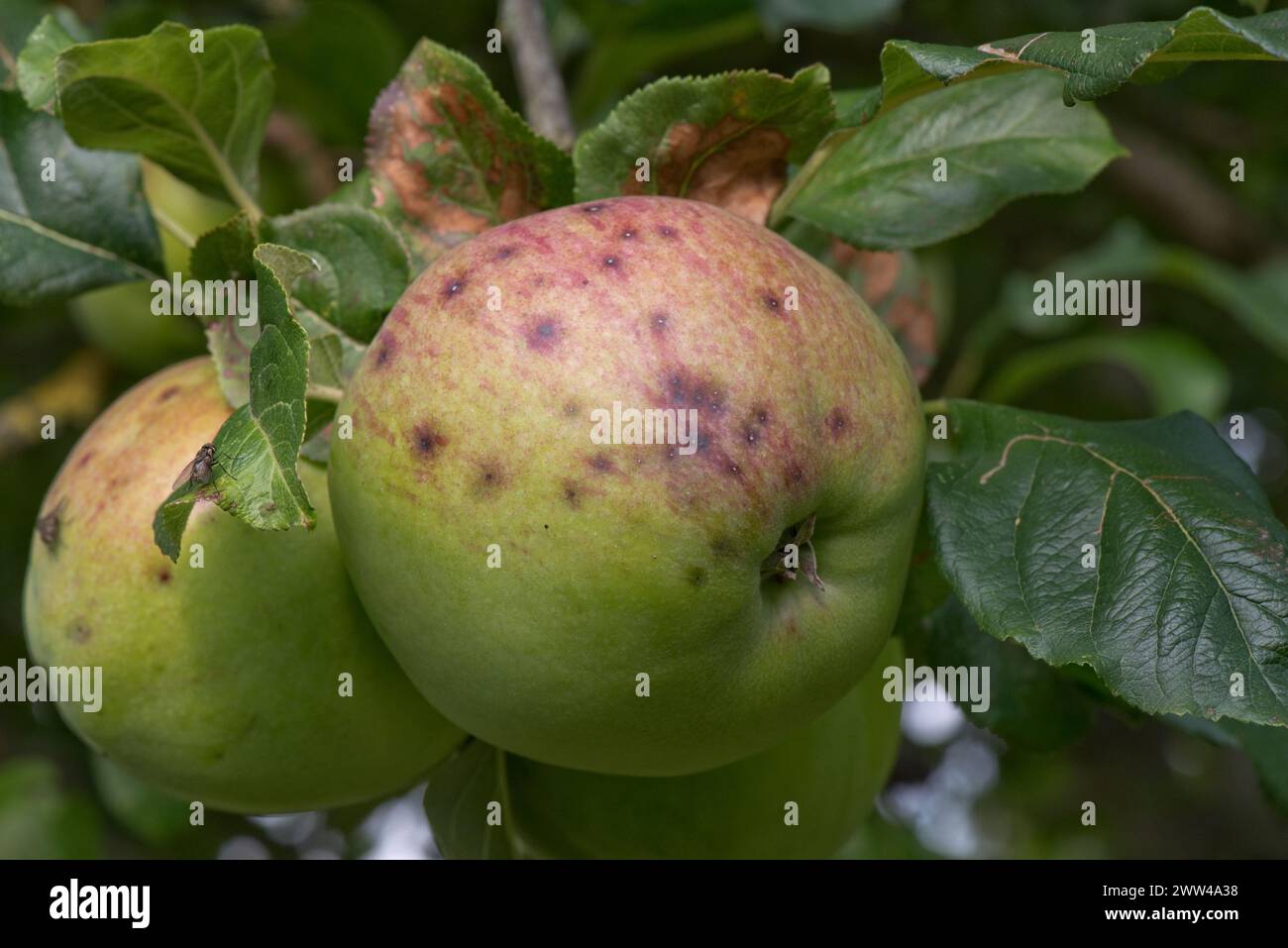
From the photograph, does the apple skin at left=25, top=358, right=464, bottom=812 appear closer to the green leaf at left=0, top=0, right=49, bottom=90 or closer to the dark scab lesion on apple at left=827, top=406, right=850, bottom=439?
the dark scab lesion on apple at left=827, top=406, right=850, bottom=439

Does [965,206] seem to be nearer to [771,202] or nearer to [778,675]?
[771,202]

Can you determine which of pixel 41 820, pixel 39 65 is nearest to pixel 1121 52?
pixel 39 65

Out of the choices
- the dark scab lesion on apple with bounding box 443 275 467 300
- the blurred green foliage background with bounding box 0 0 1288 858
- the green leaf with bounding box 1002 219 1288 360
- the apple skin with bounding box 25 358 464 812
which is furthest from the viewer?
the green leaf with bounding box 1002 219 1288 360

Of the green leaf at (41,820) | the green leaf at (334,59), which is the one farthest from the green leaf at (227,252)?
the green leaf at (41,820)

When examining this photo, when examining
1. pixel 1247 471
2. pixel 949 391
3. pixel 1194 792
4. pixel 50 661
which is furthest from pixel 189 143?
pixel 1194 792

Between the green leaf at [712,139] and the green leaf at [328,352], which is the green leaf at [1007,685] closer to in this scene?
the green leaf at [712,139]

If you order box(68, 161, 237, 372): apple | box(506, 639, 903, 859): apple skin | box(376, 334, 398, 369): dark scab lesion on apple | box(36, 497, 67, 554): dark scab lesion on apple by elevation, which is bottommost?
box(506, 639, 903, 859): apple skin

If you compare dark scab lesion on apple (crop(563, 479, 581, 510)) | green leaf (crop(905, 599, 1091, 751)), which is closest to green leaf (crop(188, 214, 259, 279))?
dark scab lesion on apple (crop(563, 479, 581, 510))
